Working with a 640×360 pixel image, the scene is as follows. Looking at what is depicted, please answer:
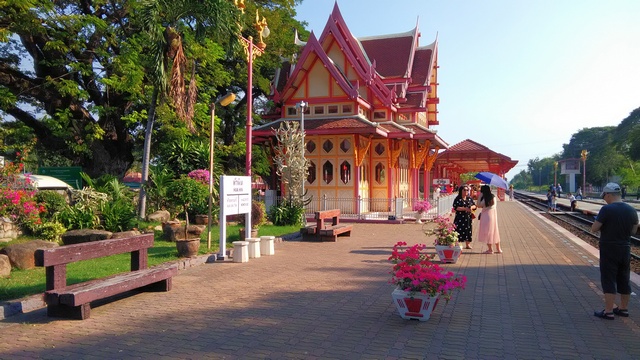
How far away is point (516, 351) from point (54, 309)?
5412 mm

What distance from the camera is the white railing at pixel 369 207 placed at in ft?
63.5

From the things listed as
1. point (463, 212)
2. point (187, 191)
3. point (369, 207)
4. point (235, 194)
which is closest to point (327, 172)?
point (369, 207)

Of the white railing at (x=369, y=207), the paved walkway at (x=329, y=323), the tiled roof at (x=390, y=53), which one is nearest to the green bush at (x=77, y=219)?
the paved walkway at (x=329, y=323)

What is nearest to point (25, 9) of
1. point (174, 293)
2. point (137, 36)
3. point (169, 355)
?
point (137, 36)

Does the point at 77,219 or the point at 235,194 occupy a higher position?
the point at 235,194

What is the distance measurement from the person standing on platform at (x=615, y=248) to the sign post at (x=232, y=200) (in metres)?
6.83

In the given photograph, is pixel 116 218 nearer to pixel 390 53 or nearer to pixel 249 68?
pixel 249 68

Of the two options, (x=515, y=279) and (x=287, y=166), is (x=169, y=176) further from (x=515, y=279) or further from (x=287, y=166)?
(x=515, y=279)

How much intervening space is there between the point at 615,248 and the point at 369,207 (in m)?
16.4

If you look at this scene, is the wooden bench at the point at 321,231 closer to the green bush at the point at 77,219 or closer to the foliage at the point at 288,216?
the foliage at the point at 288,216

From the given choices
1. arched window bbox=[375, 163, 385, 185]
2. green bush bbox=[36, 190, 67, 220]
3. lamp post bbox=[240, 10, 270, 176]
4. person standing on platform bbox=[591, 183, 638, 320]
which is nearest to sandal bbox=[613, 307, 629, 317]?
person standing on platform bbox=[591, 183, 638, 320]

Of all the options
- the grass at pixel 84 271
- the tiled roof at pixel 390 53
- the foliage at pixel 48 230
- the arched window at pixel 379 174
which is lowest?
the grass at pixel 84 271

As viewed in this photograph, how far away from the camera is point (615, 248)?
5637 mm

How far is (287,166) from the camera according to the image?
1725 cm
